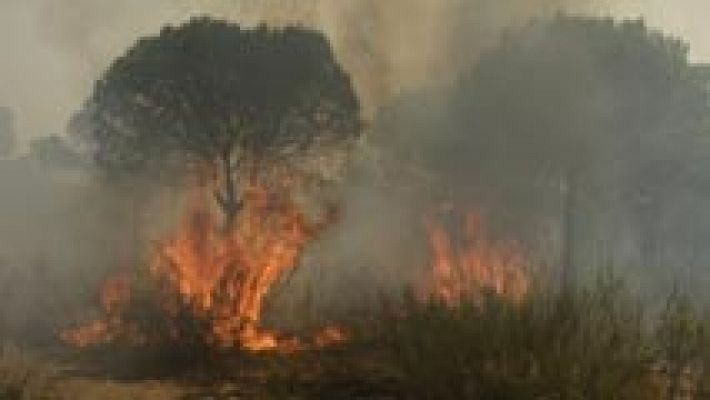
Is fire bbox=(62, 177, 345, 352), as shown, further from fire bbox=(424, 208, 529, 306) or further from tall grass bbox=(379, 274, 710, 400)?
tall grass bbox=(379, 274, 710, 400)

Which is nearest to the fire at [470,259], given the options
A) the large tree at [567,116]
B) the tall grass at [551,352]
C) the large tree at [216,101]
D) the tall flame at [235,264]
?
the large tree at [567,116]

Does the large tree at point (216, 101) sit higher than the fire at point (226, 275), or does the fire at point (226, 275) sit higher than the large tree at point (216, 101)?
the large tree at point (216, 101)

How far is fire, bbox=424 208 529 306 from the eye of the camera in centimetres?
2259

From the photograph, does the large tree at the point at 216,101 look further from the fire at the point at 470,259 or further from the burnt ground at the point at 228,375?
the burnt ground at the point at 228,375

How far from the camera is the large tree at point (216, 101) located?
21172 mm

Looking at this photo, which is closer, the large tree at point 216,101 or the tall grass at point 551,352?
the tall grass at point 551,352

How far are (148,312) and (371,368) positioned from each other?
496 cm

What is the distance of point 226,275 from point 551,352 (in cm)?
775

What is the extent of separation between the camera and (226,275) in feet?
62.0

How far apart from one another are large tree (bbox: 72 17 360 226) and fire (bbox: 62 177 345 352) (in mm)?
969

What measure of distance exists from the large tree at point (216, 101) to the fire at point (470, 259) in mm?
3720

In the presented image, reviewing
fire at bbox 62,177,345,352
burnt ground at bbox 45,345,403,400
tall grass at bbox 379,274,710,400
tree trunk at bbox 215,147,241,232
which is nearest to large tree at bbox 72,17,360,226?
tree trunk at bbox 215,147,241,232

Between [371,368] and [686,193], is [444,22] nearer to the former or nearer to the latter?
[686,193]

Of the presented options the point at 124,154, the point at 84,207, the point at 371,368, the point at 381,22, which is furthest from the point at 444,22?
the point at 371,368
